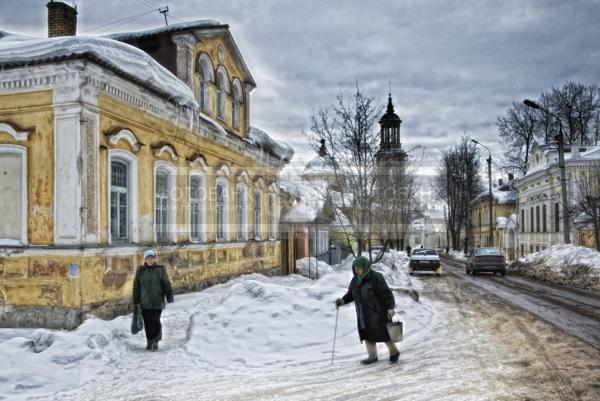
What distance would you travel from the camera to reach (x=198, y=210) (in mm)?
15758

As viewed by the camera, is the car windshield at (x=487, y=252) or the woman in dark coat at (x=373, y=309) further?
the car windshield at (x=487, y=252)

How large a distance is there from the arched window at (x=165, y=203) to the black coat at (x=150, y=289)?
16.6 feet

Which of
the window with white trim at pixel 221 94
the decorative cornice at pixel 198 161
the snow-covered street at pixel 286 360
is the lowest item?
the snow-covered street at pixel 286 360

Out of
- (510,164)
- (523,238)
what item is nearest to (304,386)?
(523,238)

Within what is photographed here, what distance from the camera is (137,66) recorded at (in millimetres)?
11109

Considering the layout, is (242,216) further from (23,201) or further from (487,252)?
(487,252)

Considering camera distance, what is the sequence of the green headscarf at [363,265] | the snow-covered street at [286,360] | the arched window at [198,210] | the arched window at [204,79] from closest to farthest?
1. the snow-covered street at [286,360]
2. the green headscarf at [363,265]
3. the arched window at [198,210]
4. the arched window at [204,79]

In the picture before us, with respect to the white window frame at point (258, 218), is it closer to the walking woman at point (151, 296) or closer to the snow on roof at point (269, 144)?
the snow on roof at point (269, 144)

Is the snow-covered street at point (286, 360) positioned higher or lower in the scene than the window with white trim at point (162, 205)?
lower

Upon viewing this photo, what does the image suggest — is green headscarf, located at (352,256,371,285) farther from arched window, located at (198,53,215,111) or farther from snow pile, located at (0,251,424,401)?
arched window, located at (198,53,215,111)

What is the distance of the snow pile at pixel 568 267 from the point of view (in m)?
21.0

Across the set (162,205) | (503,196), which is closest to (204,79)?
(162,205)

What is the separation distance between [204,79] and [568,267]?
1744 cm

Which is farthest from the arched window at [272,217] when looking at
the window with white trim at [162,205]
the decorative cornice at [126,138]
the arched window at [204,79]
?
the decorative cornice at [126,138]
